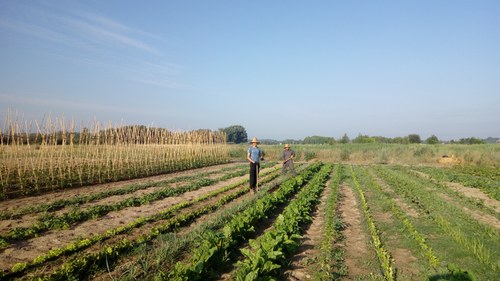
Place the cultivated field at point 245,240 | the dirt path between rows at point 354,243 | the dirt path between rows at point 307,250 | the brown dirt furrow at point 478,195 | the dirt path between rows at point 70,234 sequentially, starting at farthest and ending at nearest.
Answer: the brown dirt furrow at point 478,195, the dirt path between rows at point 70,234, the dirt path between rows at point 354,243, the dirt path between rows at point 307,250, the cultivated field at point 245,240

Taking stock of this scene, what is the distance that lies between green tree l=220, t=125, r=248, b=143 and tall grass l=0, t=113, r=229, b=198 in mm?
67417

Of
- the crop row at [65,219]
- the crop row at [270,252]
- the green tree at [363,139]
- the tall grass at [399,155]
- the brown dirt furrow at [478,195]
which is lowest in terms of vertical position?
the brown dirt furrow at [478,195]

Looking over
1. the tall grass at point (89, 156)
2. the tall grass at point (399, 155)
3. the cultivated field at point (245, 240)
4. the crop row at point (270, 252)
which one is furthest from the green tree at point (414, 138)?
the crop row at point (270, 252)

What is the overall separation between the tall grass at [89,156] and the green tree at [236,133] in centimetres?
6742

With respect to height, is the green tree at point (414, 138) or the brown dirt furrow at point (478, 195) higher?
the green tree at point (414, 138)

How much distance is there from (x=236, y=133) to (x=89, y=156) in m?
81.5

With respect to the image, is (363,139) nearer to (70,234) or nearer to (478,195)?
(478,195)

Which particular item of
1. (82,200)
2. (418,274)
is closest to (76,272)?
(418,274)

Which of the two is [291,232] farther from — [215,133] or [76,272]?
[215,133]

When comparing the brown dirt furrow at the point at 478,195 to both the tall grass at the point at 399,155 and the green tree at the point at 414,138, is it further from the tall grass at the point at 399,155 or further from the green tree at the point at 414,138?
the green tree at the point at 414,138

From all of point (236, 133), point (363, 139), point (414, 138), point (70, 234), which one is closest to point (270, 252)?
point (70, 234)

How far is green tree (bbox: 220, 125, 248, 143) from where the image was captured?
3735 inches

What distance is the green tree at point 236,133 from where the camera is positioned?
311 ft

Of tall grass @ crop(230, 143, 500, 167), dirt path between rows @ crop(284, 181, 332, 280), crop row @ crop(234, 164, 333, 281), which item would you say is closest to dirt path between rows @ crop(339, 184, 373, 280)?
dirt path between rows @ crop(284, 181, 332, 280)
